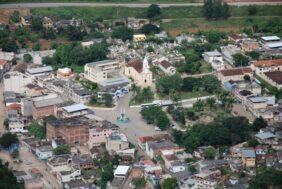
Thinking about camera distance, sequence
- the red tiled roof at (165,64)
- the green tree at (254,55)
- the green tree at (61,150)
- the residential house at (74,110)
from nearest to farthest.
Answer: the green tree at (61,150) < the residential house at (74,110) < the red tiled roof at (165,64) < the green tree at (254,55)

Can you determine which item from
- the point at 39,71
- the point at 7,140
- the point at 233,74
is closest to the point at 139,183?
the point at 7,140

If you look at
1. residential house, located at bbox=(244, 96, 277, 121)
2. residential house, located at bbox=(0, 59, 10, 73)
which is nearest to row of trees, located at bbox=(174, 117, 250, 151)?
residential house, located at bbox=(244, 96, 277, 121)

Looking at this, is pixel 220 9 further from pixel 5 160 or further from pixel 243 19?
pixel 5 160

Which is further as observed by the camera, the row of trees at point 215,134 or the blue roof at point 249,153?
the row of trees at point 215,134

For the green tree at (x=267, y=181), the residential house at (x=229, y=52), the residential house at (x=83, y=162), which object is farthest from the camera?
the residential house at (x=229, y=52)

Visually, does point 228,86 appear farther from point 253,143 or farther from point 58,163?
point 58,163

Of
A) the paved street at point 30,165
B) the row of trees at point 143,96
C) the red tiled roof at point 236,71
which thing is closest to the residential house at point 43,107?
the paved street at point 30,165

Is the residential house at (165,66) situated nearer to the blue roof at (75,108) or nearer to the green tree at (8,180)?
the blue roof at (75,108)
